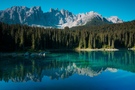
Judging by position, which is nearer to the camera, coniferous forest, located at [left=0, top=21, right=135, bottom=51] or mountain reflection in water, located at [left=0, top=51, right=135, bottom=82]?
mountain reflection in water, located at [left=0, top=51, right=135, bottom=82]

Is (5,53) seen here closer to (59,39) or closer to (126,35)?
(59,39)

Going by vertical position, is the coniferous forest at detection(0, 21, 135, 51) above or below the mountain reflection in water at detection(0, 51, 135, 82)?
above

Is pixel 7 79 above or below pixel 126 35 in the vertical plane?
below

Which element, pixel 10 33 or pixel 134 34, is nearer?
pixel 10 33

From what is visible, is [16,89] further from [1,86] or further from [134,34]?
[134,34]

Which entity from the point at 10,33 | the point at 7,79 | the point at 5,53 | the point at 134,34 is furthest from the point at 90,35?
the point at 7,79

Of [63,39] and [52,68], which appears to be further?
[63,39]

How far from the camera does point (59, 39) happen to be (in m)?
130

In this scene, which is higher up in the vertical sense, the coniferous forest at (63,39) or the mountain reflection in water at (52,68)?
the coniferous forest at (63,39)

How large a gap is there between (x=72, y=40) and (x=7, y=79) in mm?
100679

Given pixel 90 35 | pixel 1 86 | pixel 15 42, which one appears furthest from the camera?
pixel 90 35

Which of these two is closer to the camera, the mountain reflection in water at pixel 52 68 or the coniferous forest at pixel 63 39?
the mountain reflection in water at pixel 52 68

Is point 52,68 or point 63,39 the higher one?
point 63,39

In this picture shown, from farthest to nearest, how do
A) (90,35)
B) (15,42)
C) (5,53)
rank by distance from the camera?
(90,35), (15,42), (5,53)
